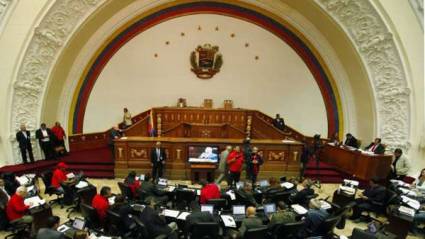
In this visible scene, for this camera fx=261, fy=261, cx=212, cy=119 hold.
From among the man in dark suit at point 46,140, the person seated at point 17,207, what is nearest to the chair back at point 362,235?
the person seated at point 17,207

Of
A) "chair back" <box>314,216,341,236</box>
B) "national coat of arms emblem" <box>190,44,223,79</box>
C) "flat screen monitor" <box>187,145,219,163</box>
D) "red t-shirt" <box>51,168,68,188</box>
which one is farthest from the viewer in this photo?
"national coat of arms emblem" <box>190,44,223,79</box>

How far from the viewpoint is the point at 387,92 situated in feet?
31.0

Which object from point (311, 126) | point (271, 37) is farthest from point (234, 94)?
point (311, 126)

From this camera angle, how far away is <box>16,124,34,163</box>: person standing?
895 centimetres

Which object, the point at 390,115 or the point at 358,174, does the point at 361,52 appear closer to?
the point at 390,115

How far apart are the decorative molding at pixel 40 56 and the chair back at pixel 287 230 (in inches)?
364

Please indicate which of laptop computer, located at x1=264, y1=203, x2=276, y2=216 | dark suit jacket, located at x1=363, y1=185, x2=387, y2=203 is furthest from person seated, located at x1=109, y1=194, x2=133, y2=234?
dark suit jacket, located at x1=363, y1=185, x2=387, y2=203

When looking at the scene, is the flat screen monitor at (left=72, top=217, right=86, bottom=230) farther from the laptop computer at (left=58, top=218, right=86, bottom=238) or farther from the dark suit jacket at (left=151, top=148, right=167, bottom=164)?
the dark suit jacket at (left=151, top=148, right=167, bottom=164)

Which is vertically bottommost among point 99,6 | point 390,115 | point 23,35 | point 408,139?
point 408,139

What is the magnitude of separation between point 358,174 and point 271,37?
7.76m

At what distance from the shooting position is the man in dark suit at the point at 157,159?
328 inches

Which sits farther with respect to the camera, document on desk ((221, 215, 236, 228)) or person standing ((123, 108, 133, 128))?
person standing ((123, 108, 133, 128))

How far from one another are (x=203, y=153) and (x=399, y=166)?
689cm

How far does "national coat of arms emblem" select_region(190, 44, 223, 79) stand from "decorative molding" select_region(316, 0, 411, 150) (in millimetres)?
5341
